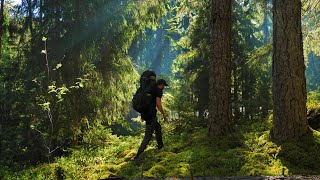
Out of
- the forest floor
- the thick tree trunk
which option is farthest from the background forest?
the thick tree trunk

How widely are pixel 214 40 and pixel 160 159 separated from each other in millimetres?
3479

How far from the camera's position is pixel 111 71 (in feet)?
44.7

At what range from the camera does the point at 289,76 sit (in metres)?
7.06

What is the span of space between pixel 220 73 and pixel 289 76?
1.98m

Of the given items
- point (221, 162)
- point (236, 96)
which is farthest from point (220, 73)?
point (236, 96)

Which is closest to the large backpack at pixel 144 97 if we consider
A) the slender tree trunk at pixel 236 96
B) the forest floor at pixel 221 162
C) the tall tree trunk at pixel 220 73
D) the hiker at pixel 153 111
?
the hiker at pixel 153 111

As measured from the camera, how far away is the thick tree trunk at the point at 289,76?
23.1ft

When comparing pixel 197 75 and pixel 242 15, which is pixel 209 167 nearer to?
pixel 197 75

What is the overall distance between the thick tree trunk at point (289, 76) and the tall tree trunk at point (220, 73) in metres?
1.56

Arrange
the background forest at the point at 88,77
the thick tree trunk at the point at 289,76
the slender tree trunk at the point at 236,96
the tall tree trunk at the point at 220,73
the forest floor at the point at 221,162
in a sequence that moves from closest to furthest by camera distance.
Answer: the forest floor at the point at 221,162
the thick tree trunk at the point at 289,76
the tall tree trunk at the point at 220,73
the background forest at the point at 88,77
the slender tree trunk at the point at 236,96

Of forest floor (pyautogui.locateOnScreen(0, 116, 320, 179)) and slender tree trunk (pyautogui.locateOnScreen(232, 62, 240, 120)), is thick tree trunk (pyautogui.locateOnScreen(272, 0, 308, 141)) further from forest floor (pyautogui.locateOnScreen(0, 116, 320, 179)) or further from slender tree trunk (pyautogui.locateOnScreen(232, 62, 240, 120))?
slender tree trunk (pyautogui.locateOnScreen(232, 62, 240, 120))

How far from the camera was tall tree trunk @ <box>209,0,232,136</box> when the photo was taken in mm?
8578

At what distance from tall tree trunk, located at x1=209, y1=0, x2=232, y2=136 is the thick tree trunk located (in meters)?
1.56

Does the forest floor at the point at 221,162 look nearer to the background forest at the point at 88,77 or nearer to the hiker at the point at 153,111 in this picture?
the hiker at the point at 153,111
